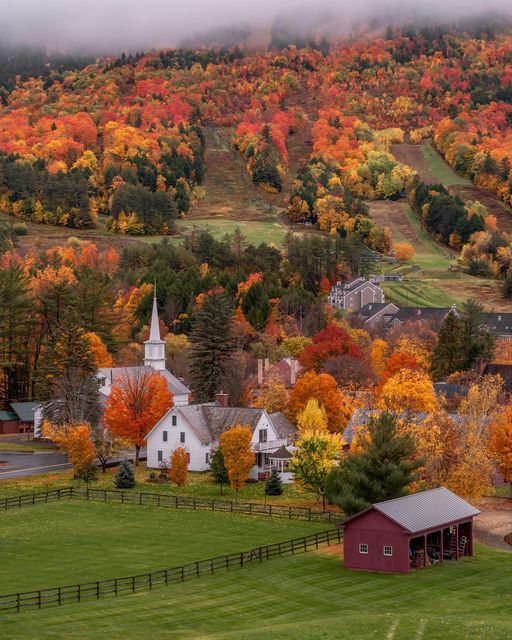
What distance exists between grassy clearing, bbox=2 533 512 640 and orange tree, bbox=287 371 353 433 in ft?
121

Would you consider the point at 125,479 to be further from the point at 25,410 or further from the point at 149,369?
the point at 25,410

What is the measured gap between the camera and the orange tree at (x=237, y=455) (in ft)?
266

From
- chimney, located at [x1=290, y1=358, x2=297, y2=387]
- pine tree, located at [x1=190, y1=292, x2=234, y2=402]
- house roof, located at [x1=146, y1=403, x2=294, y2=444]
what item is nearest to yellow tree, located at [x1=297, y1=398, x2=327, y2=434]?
house roof, located at [x1=146, y1=403, x2=294, y2=444]

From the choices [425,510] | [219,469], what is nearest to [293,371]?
[219,469]

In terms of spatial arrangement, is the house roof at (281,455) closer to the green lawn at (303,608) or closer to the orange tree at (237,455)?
the orange tree at (237,455)

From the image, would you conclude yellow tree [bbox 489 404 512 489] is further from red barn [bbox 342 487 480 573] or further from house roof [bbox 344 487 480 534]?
red barn [bbox 342 487 480 573]

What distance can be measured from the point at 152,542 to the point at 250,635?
2064cm

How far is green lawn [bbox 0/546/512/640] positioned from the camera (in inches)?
1791

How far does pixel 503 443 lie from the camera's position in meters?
80.6

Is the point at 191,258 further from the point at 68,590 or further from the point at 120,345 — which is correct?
the point at 68,590

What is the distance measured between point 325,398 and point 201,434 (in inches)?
461

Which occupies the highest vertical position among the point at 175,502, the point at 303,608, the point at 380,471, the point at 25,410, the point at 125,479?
the point at 25,410

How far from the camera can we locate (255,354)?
128 metres

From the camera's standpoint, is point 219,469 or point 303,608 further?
point 219,469
